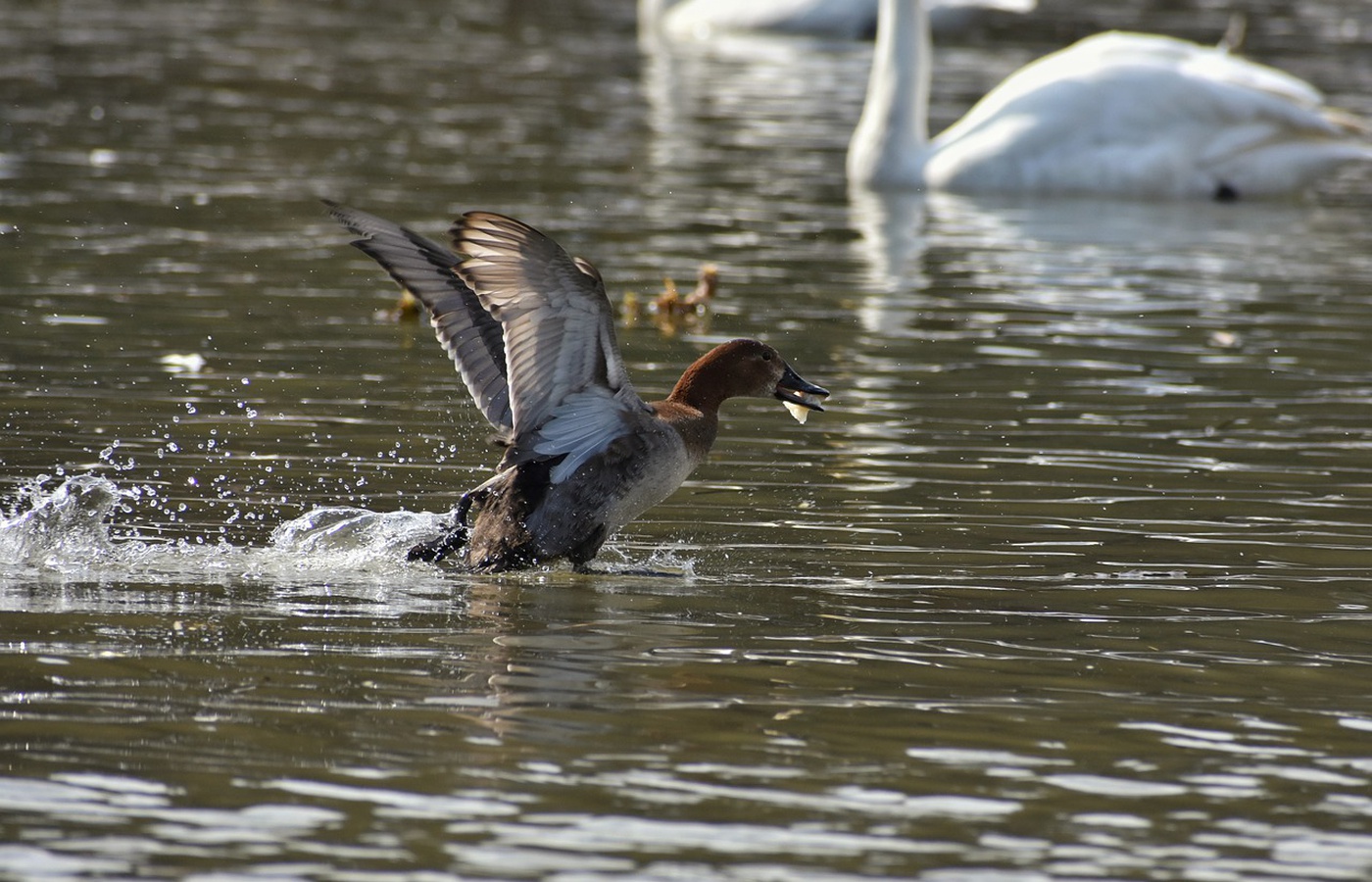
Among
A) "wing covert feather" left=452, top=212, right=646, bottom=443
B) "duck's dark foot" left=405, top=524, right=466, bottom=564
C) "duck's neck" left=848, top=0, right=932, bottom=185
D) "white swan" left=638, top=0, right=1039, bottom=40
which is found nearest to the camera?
"wing covert feather" left=452, top=212, right=646, bottom=443

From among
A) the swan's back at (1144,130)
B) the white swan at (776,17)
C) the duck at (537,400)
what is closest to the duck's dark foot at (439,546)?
the duck at (537,400)

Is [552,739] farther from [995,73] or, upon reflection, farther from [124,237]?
[995,73]

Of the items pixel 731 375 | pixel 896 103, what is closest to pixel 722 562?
pixel 731 375

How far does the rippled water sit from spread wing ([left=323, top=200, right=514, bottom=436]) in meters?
0.53

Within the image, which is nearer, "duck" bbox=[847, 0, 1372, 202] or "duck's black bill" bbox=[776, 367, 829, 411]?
"duck's black bill" bbox=[776, 367, 829, 411]

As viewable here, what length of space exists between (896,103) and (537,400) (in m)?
9.63

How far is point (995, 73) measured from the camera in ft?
78.7

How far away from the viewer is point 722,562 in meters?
6.90

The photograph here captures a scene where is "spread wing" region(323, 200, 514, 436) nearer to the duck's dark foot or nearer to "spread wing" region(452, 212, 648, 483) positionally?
"spread wing" region(452, 212, 648, 483)

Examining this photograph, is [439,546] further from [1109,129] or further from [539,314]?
[1109,129]

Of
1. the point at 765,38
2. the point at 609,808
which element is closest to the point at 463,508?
the point at 609,808

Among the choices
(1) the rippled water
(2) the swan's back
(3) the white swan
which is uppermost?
(3) the white swan

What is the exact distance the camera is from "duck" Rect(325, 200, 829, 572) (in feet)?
20.7

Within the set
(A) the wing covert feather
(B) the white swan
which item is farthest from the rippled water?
(B) the white swan
